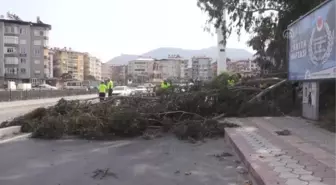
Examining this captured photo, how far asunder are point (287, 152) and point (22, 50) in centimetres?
9582

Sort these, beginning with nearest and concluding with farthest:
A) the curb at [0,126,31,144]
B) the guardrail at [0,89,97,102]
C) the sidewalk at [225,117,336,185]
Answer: the sidewalk at [225,117,336,185] → the curb at [0,126,31,144] → the guardrail at [0,89,97,102]

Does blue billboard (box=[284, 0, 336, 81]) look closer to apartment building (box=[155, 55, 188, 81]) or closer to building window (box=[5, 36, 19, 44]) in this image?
building window (box=[5, 36, 19, 44])

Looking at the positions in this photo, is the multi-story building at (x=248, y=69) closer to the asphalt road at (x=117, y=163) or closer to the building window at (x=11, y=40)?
the asphalt road at (x=117, y=163)

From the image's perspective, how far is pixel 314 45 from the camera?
31.8 ft

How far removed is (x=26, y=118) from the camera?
11453 millimetres

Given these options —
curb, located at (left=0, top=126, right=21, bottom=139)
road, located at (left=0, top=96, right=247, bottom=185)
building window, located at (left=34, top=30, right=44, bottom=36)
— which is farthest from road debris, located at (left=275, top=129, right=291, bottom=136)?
building window, located at (left=34, top=30, right=44, bottom=36)

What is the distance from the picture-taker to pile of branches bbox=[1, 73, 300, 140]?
32.7ft

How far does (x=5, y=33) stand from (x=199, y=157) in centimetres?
9196

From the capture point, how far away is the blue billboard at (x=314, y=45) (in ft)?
28.5

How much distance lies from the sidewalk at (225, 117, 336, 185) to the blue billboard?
1.51m

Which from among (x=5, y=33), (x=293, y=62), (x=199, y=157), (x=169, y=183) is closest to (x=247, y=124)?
(x=293, y=62)

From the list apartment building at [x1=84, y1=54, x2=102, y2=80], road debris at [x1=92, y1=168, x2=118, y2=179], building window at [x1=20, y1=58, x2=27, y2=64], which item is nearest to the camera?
road debris at [x1=92, y1=168, x2=118, y2=179]

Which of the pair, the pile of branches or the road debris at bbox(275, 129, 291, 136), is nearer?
the road debris at bbox(275, 129, 291, 136)

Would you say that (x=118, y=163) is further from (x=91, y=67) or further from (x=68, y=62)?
(x=91, y=67)
